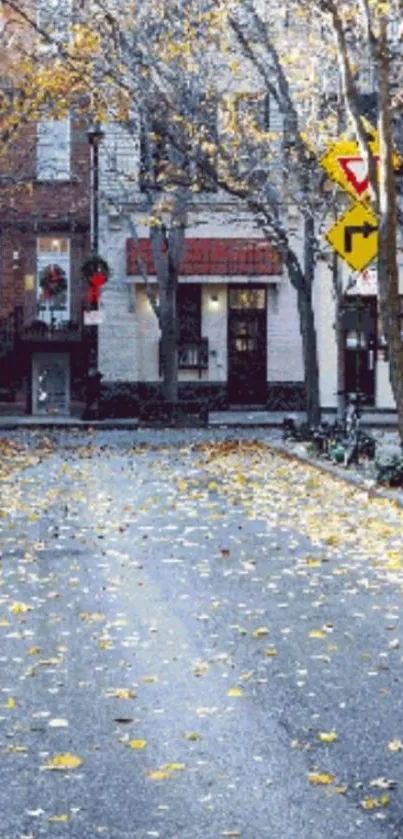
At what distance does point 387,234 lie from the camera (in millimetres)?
22969

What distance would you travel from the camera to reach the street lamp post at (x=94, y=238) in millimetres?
47062

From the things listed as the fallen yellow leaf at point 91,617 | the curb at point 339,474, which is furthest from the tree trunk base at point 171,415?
the fallen yellow leaf at point 91,617

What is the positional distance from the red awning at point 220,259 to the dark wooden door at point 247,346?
1.04 meters

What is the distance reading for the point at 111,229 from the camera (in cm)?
5325

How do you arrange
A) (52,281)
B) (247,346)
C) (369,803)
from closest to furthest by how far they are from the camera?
(369,803)
(52,281)
(247,346)

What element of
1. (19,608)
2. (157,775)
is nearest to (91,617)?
(19,608)

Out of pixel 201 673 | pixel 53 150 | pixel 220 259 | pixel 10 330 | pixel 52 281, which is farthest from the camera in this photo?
pixel 53 150

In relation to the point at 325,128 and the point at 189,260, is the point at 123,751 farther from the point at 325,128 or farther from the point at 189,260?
the point at 189,260

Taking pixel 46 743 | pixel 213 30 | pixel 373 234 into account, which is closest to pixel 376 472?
pixel 373 234

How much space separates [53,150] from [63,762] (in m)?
46.1

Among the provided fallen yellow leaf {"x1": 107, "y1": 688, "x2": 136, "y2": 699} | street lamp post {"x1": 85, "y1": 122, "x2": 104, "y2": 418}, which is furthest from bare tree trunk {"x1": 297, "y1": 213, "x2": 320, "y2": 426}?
fallen yellow leaf {"x1": 107, "y1": 688, "x2": 136, "y2": 699}

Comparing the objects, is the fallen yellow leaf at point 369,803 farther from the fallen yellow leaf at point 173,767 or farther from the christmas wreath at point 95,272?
the christmas wreath at point 95,272

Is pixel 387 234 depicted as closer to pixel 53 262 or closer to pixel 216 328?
pixel 216 328

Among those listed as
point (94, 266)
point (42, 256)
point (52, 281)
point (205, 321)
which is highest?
point (42, 256)
